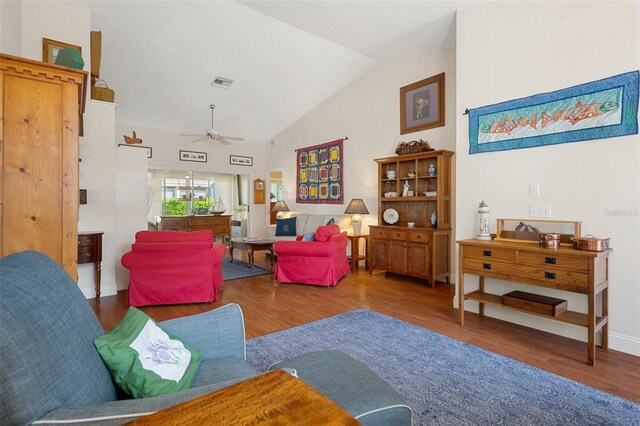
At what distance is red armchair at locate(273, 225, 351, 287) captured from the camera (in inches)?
181

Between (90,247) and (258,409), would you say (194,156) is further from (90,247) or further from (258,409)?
(258,409)

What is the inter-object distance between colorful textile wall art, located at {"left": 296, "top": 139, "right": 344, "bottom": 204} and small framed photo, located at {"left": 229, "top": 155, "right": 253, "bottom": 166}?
150 cm

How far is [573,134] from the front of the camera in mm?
2820

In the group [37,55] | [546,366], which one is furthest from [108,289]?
[546,366]

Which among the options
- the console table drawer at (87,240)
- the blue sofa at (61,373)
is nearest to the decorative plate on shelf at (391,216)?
the console table drawer at (87,240)

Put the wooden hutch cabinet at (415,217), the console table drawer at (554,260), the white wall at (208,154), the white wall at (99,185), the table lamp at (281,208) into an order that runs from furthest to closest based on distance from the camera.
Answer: the table lamp at (281,208)
the white wall at (208,154)
the wooden hutch cabinet at (415,217)
the white wall at (99,185)
the console table drawer at (554,260)

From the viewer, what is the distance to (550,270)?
263cm

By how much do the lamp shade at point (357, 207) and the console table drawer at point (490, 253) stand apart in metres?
2.74

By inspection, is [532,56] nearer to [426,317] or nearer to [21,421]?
[426,317]

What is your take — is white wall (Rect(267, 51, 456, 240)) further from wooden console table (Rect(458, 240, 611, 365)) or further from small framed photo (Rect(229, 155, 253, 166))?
wooden console table (Rect(458, 240, 611, 365))

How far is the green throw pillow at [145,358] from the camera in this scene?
1077 mm

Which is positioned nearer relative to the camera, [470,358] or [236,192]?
[470,358]

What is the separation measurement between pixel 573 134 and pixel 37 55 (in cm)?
533

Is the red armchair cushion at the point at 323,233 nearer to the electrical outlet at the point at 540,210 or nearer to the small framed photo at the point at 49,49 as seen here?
the electrical outlet at the point at 540,210
